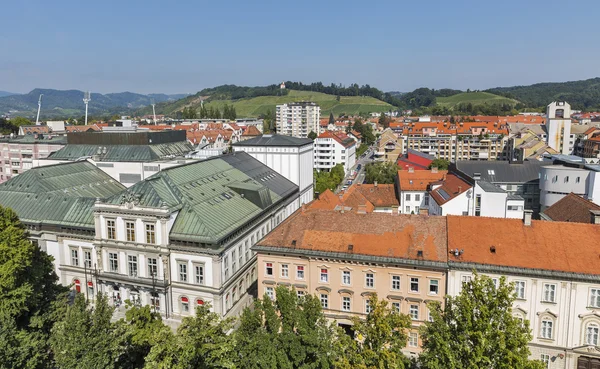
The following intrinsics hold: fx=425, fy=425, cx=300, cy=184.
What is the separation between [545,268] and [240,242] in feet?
104

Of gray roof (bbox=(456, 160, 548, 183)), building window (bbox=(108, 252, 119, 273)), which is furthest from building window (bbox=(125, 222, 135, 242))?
gray roof (bbox=(456, 160, 548, 183))

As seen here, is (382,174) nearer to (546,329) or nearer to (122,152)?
(122,152)

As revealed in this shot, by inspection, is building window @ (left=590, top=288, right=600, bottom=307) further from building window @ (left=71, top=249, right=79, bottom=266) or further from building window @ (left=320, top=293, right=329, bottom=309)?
building window @ (left=71, top=249, right=79, bottom=266)

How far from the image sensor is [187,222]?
47281 mm

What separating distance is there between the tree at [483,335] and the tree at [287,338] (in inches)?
263

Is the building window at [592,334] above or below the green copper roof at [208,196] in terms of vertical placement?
below

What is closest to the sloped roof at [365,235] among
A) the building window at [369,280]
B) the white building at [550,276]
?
the building window at [369,280]

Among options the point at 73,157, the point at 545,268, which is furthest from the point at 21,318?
the point at 545,268

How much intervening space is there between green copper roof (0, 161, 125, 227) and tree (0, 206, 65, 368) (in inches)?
435

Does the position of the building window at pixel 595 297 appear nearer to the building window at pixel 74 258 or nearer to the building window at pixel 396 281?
the building window at pixel 396 281

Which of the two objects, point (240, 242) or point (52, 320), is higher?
point (240, 242)

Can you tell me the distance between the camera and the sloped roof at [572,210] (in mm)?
49547

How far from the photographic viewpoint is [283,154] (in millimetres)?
80875

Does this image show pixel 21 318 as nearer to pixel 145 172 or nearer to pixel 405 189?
pixel 145 172
